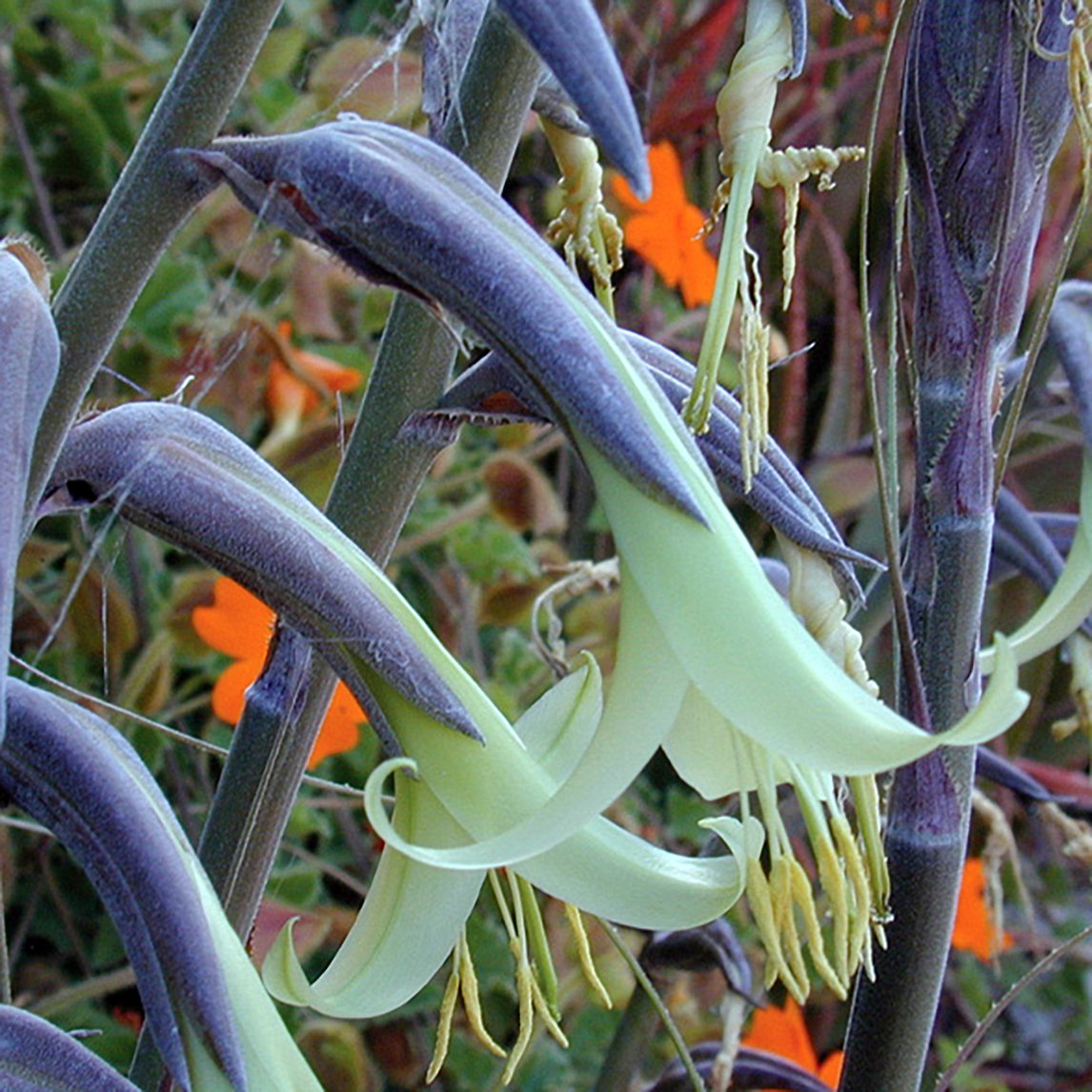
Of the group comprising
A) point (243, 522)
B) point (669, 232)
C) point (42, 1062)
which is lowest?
point (42, 1062)

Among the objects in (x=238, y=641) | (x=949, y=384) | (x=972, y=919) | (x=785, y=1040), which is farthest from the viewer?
(x=972, y=919)

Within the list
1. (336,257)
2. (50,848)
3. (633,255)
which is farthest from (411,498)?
(633,255)

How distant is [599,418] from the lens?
302 mm

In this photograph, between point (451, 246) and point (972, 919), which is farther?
point (972, 919)

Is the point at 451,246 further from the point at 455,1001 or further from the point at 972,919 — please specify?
the point at 972,919

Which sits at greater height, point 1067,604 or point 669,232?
point 669,232

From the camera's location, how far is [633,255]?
1.27m

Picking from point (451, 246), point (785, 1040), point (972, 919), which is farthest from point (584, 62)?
point (972, 919)

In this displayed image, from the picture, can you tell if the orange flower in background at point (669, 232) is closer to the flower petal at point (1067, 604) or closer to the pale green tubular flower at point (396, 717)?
the flower petal at point (1067, 604)

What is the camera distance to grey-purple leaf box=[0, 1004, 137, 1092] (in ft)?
1.02

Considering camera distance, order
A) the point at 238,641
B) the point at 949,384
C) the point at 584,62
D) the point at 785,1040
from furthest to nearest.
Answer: the point at 785,1040 < the point at 238,641 < the point at 949,384 < the point at 584,62

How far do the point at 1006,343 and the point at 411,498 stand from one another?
0.18 m

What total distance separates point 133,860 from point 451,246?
14 centimetres

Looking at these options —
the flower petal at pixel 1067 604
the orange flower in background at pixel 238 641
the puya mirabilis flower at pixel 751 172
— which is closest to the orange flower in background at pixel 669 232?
the orange flower in background at pixel 238 641
